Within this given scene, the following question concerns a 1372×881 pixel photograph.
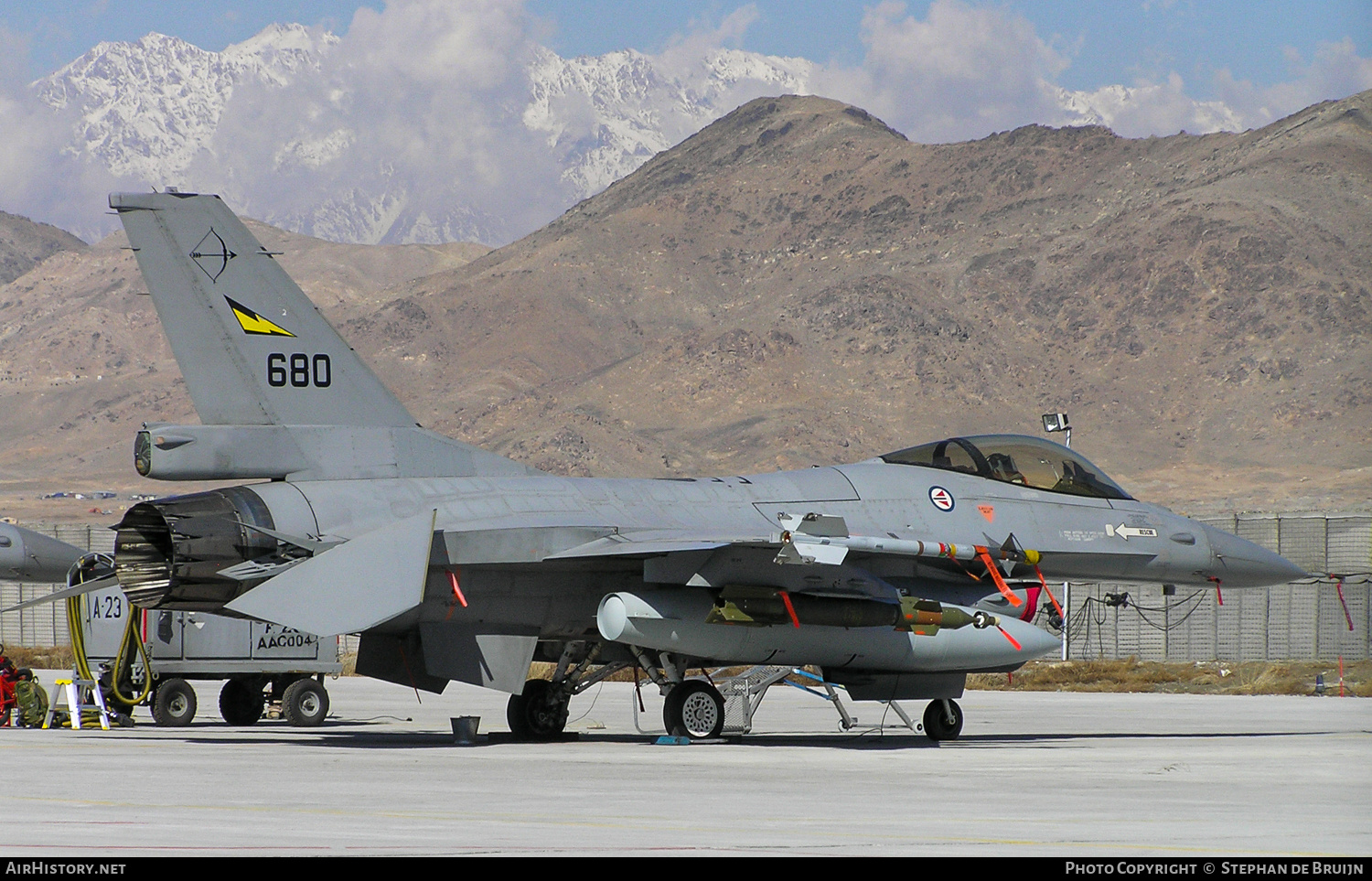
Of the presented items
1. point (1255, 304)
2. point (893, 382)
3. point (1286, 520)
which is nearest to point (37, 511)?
point (893, 382)

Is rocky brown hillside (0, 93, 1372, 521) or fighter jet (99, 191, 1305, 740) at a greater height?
rocky brown hillside (0, 93, 1372, 521)

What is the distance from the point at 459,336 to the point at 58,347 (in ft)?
146

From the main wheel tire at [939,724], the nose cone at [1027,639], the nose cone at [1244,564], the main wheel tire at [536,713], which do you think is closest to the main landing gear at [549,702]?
the main wheel tire at [536,713]

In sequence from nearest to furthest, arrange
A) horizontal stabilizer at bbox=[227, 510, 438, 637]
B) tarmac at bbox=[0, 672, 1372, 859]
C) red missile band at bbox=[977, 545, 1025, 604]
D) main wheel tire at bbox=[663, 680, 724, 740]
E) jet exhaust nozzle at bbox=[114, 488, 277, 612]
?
tarmac at bbox=[0, 672, 1372, 859] < horizontal stabilizer at bbox=[227, 510, 438, 637] < jet exhaust nozzle at bbox=[114, 488, 277, 612] < red missile band at bbox=[977, 545, 1025, 604] < main wheel tire at bbox=[663, 680, 724, 740]

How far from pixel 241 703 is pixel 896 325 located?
108m

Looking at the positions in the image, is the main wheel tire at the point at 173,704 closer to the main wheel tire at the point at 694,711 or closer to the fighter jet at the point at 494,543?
the fighter jet at the point at 494,543

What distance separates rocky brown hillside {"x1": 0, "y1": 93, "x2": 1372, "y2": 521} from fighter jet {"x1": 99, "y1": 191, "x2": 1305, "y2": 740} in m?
84.6

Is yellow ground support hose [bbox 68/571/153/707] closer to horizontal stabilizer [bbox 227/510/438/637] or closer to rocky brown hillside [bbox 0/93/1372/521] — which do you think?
horizontal stabilizer [bbox 227/510/438/637]

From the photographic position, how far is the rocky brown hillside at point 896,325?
374ft

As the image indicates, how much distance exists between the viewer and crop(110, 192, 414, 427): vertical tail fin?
1513 cm

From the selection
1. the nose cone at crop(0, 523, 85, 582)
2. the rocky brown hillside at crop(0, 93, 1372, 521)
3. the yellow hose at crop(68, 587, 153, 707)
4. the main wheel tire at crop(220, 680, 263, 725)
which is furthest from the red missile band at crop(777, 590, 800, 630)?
the rocky brown hillside at crop(0, 93, 1372, 521)

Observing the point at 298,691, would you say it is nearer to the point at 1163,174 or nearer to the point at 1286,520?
the point at 1286,520

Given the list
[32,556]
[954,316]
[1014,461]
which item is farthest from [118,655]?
[954,316]

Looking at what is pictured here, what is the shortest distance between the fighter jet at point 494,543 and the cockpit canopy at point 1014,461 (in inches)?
26.6
